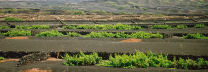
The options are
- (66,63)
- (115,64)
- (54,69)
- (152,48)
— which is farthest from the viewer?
(152,48)

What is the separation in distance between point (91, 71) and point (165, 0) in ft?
253

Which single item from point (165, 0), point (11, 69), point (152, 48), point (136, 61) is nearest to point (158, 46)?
point (152, 48)

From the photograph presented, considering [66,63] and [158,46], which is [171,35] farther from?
[66,63]

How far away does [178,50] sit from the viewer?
12078 millimetres

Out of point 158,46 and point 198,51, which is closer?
point 198,51

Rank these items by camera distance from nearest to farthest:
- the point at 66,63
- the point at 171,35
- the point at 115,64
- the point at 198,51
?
the point at 115,64 < the point at 66,63 < the point at 198,51 < the point at 171,35

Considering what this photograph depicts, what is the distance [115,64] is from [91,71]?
1.36m

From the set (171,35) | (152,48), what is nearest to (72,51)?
(152,48)

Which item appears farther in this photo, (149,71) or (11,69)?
(11,69)

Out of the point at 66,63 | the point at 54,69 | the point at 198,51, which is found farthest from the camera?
the point at 198,51

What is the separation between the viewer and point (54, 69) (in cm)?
879

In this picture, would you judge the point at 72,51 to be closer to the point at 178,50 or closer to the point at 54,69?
the point at 54,69

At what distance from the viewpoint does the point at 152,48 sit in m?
12.8

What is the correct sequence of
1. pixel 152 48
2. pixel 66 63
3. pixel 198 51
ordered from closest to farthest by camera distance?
1. pixel 66 63
2. pixel 198 51
3. pixel 152 48
